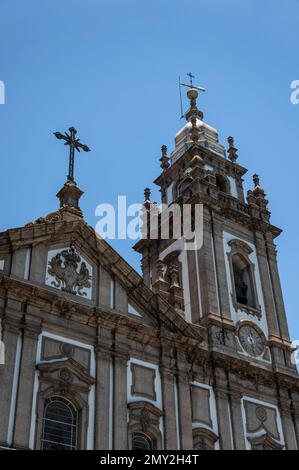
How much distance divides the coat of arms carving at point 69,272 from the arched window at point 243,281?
7118 mm

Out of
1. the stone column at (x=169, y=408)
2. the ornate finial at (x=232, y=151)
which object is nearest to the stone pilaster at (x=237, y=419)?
the stone column at (x=169, y=408)

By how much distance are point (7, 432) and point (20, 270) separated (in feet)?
16.5

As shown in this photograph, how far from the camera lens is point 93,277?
23391 millimetres

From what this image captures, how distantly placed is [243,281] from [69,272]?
8.62 m

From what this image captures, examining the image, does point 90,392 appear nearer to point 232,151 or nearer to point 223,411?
point 223,411

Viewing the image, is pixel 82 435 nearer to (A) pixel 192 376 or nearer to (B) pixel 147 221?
(A) pixel 192 376

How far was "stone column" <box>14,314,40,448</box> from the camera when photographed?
61.2 feet

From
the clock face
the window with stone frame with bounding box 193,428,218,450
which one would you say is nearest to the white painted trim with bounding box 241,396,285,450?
the window with stone frame with bounding box 193,428,218,450

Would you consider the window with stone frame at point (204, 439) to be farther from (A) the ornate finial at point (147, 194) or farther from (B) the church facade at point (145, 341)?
(A) the ornate finial at point (147, 194)

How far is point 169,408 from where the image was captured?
864 inches

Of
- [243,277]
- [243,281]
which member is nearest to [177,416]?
[243,281]

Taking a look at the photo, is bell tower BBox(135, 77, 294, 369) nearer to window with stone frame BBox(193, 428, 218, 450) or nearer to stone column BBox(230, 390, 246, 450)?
stone column BBox(230, 390, 246, 450)

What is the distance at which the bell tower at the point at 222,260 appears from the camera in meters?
26.2

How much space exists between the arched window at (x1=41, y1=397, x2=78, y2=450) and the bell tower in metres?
5.91
